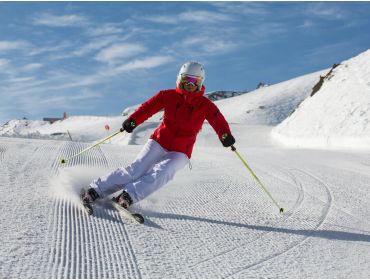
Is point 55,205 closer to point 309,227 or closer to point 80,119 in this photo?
point 309,227

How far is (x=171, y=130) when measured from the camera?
559 cm

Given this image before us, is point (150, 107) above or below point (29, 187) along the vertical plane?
above

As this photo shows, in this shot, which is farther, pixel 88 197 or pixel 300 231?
pixel 88 197

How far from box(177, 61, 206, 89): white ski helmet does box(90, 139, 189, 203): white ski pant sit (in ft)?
2.90

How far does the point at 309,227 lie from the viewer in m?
4.84

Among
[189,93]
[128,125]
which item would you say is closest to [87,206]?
[128,125]

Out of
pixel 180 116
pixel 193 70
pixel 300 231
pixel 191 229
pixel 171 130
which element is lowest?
pixel 300 231

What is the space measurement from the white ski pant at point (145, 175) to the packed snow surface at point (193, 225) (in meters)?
0.21

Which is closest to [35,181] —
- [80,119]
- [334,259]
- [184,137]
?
[184,137]

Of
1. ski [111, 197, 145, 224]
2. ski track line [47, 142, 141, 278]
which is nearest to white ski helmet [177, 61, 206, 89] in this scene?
ski [111, 197, 145, 224]

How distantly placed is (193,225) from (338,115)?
13.6 metres

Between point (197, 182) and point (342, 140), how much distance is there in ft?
29.7

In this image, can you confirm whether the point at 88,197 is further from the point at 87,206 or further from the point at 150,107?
the point at 150,107

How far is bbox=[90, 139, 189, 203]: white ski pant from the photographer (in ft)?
16.6
